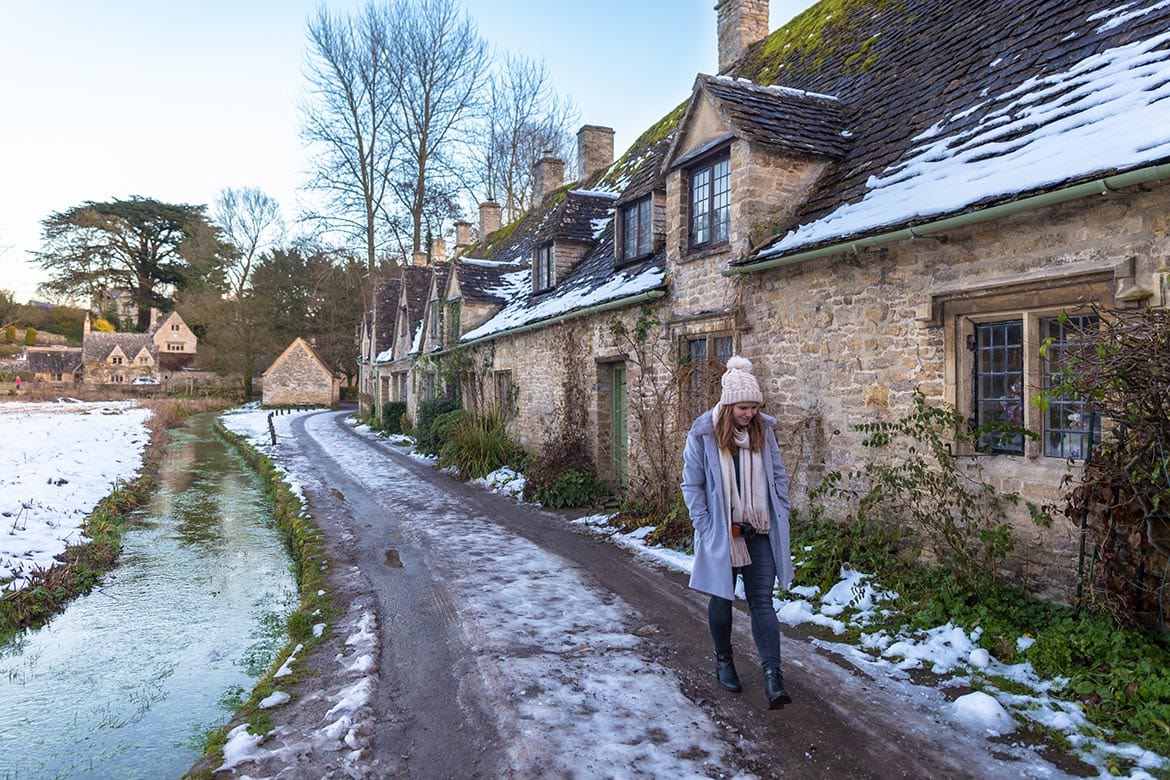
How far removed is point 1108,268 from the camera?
15.9 feet

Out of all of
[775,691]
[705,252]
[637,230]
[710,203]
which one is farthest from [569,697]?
[637,230]

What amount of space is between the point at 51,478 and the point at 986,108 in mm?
15056

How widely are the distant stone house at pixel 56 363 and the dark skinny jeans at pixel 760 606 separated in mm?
72535

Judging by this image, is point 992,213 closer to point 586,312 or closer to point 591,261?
point 586,312

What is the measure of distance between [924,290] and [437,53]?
3064cm

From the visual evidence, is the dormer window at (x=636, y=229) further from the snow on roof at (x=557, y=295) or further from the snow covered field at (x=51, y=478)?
the snow covered field at (x=51, y=478)

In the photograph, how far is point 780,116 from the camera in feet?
27.9

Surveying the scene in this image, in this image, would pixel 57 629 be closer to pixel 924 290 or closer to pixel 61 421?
pixel 924 290

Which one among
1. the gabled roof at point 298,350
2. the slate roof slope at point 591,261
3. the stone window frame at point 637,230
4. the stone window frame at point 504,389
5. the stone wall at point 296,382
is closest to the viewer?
the slate roof slope at point 591,261

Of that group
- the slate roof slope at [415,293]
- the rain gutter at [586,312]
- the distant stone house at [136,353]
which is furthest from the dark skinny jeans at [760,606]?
the distant stone house at [136,353]

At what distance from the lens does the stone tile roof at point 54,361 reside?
62.0 metres

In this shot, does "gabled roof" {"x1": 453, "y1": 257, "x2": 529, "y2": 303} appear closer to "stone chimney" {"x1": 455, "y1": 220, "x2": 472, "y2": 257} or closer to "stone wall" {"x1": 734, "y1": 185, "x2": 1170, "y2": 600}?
"stone chimney" {"x1": 455, "y1": 220, "x2": 472, "y2": 257}

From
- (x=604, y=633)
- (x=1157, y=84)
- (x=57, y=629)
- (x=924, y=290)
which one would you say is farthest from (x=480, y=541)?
(x=1157, y=84)

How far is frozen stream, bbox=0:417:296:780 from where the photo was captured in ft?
14.9
